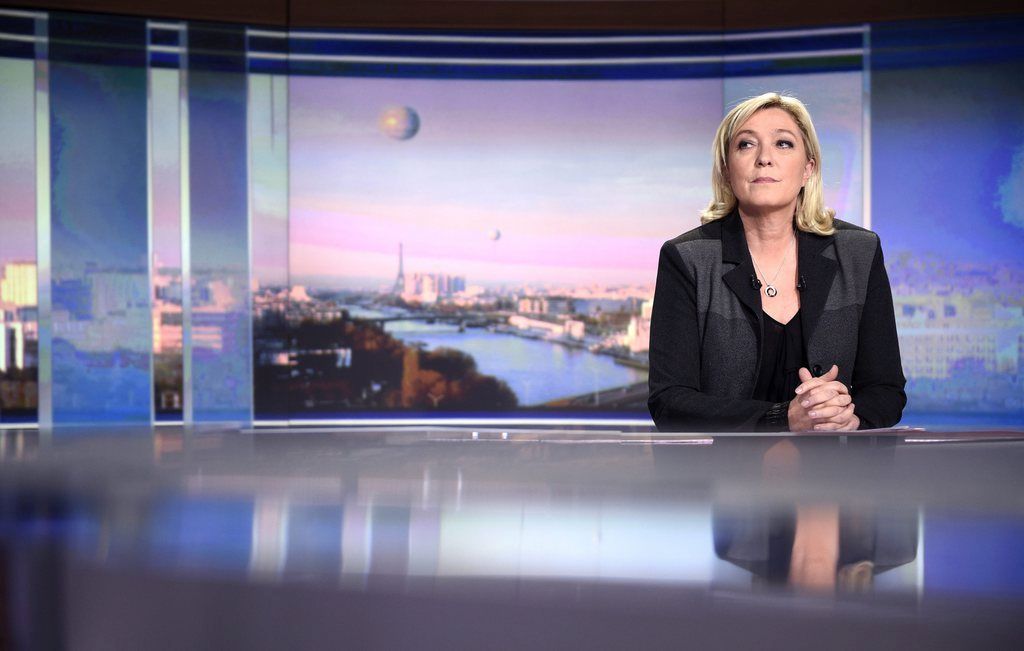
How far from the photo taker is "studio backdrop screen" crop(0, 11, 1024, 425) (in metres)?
4.89

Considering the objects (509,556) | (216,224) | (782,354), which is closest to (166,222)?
(216,224)

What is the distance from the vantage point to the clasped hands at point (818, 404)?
108cm

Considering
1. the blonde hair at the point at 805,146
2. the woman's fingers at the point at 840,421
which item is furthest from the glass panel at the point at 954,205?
the woman's fingers at the point at 840,421

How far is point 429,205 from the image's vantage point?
6.38 m

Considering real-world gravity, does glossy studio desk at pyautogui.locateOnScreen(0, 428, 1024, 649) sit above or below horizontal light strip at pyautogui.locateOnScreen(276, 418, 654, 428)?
above

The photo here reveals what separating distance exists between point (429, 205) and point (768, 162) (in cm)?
513

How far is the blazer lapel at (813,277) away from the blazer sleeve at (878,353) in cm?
7

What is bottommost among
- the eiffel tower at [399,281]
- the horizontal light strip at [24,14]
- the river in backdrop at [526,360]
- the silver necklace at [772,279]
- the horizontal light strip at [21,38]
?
the river in backdrop at [526,360]

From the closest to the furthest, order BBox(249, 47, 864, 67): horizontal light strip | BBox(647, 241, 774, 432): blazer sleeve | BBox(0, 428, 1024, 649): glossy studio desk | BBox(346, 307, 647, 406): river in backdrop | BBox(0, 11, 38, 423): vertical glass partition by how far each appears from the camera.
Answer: BBox(0, 428, 1024, 649): glossy studio desk
BBox(647, 241, 774, 432): blazer sleeve
BBox(0, 11, 38, 423): vertical glass partition
BBox(249, 47, 864, 67): horizontal light strip
BBox(346, 307, 647, 406): river in backdrop

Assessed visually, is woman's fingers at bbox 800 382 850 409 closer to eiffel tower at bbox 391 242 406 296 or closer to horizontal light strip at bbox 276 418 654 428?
horizontal light strip at bbox 276 418 654 428

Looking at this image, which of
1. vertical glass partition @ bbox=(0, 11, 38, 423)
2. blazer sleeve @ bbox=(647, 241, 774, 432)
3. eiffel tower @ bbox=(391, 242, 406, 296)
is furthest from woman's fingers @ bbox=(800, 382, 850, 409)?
eiffel tower @ bbox=(391, 242, 406, 296)

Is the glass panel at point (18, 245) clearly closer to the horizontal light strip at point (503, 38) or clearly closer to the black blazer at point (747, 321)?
the horizontal light strip at point (503, 38)

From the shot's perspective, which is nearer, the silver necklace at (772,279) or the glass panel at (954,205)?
the silver necklace at (772,279)

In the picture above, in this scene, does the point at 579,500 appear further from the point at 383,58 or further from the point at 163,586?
the point at 383,58
